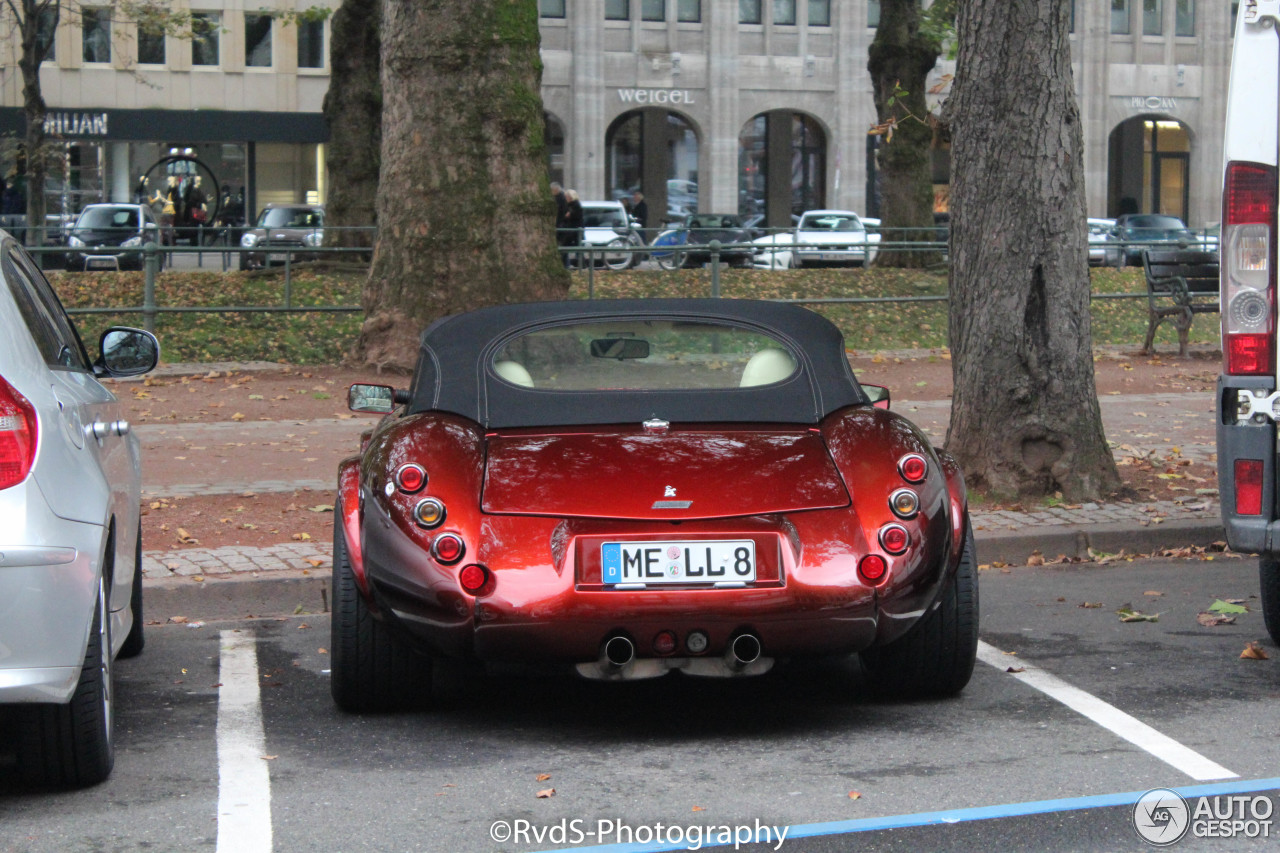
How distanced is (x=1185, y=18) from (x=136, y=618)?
57841 mm

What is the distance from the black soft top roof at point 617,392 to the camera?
546 cm

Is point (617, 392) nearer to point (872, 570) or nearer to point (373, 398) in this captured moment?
point (373, 398)

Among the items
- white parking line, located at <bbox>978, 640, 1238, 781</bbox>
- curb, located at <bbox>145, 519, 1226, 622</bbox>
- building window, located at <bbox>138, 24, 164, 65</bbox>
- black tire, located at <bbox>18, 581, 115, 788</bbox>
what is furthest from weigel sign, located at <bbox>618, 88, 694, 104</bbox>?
black tire, located at <bbox>18, 581, 115, 788</bbox>

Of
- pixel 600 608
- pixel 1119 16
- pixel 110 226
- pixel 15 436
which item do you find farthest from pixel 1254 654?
pixel 1119 16

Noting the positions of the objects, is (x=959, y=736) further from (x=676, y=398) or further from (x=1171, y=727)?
(x=676, y=398)

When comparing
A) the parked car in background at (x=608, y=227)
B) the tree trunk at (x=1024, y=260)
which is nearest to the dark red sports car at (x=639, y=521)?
the tree trunk at (x=1024, y=260)

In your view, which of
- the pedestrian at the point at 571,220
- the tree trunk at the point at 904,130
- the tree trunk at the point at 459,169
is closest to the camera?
the tree trunk at the point at 459,169

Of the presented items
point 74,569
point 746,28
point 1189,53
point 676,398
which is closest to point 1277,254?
point 676,398

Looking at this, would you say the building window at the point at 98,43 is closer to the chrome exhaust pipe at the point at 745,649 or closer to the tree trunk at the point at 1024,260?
the tree trunk at the point at 1024,260

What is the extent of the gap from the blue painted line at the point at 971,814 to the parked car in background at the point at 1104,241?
80.5ft

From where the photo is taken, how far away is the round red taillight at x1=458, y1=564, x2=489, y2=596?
4.84 metres

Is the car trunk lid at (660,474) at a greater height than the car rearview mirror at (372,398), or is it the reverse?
the car rearview mirror at (372,398)

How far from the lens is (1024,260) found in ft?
30.1

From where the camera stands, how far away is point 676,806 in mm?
4434
